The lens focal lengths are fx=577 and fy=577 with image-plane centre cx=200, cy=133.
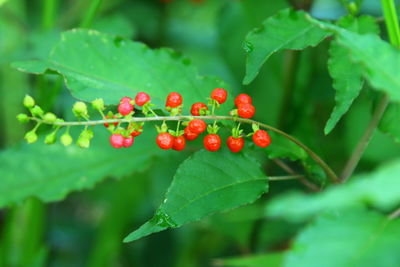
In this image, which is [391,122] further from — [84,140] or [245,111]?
[84,140]

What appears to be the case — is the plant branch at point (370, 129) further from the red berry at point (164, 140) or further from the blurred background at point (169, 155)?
the red berry at point (164, 140)

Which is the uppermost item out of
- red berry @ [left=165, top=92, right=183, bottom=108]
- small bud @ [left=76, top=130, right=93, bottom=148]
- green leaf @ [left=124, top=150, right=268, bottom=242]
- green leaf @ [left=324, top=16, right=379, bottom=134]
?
green leaf @ [left=324, top=16, right=379, bottom=134]

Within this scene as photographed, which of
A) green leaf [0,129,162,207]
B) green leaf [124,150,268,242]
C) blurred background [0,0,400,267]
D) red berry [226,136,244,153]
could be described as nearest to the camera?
green leaf [124,150,268,242]

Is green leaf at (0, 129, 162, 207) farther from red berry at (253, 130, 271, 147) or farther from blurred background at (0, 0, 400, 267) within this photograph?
red berry at (253, 130, 271, 147)

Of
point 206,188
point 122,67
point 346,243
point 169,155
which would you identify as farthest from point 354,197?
point 169,155

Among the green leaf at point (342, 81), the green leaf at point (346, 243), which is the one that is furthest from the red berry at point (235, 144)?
the green leaf at point (346, 243)

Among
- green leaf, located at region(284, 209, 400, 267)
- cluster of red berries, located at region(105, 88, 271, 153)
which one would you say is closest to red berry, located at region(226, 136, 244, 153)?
cluster of red berries, located at region(105, 88, 271, 153)

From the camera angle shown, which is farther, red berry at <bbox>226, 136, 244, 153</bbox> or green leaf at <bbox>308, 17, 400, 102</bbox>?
red berry at <bbox>226, 136, 244, 153</bbox>

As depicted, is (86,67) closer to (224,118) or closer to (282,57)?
(224,118)
